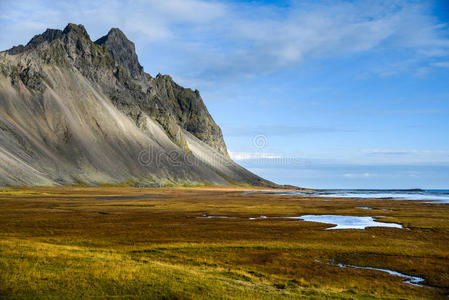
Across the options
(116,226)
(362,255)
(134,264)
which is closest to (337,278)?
(362,255)

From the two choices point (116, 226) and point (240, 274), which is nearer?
point (240, 274)

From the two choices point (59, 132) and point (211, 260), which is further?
point (59, 132)

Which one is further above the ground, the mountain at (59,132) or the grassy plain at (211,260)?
the mountain at (59,132)

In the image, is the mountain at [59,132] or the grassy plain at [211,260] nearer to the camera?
the grassy plain at [211,260]

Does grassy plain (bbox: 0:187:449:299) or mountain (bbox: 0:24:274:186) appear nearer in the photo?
grassy plain (bbox: 0:187:449:299)

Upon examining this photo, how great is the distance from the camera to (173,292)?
18.5 meters

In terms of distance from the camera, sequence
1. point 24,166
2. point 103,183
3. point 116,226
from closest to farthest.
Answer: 1. point 116,226
2. point 24,166
3. point 103,183

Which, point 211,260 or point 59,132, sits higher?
point 59,132

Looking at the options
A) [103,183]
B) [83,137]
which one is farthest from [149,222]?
[83,137]

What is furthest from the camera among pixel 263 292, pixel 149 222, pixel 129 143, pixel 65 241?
pixel 129 143

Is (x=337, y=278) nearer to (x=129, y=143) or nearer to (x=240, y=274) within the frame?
(x=240, y=274)

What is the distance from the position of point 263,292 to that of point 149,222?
1281 inches

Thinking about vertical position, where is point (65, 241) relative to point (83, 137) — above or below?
below

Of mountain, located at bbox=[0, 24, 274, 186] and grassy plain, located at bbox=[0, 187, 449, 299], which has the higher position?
mountain, located at bbox=[0, 24, 274, 186]
